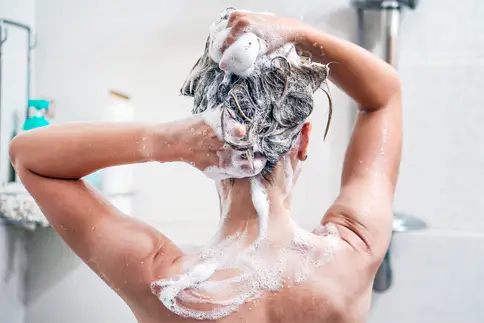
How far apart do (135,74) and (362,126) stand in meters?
0.93

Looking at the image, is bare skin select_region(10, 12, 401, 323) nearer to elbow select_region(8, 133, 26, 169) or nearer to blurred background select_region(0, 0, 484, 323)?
elbow select_region(8, 133, 26, 169)

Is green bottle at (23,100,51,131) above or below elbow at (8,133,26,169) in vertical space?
below

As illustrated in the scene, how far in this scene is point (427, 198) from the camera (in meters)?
1.66

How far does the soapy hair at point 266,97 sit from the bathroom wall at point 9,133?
3.33ft

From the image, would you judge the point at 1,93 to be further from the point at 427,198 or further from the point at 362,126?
the point at 427,198

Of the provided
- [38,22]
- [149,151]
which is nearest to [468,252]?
[149,151]

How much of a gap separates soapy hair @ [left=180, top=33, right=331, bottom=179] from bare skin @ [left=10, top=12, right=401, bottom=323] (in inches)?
1.4

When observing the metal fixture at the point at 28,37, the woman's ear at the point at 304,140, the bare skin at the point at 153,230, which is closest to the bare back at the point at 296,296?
the bare skin at the point at 153,230

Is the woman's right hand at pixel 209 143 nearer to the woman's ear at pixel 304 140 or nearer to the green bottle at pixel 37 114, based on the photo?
the woman's ear at pixel 304 140

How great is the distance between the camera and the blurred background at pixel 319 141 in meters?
1.63

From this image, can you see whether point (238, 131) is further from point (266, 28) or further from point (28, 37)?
point (28, 37)

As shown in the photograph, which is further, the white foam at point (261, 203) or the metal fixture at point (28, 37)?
the metal fixture at point (28, 37)

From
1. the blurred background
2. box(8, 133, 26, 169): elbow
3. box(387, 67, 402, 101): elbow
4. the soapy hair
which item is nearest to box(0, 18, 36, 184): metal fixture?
the blurred background

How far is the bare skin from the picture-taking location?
2.72ft
